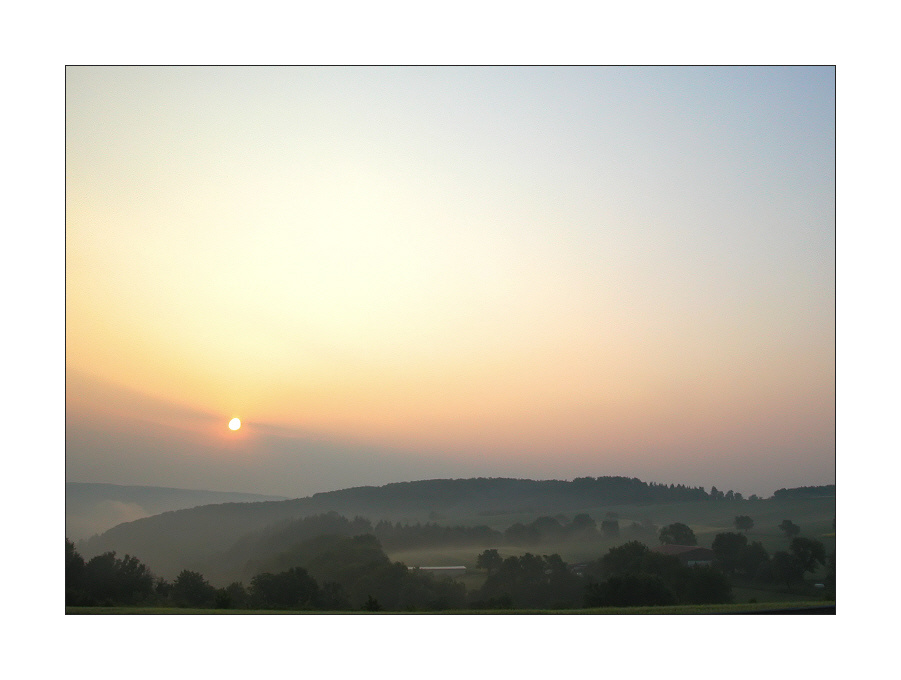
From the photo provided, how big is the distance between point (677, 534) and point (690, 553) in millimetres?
4305

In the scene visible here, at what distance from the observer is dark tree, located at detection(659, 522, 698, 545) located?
3949 cm

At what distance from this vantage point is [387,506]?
36.1 meters

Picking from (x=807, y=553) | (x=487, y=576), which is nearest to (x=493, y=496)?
(x=487, y=576)

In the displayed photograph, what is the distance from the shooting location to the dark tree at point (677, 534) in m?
39.5

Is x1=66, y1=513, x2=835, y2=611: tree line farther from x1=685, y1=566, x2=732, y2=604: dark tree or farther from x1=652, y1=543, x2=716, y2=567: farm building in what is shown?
x1=652, y1=543, x2=716, y2=567: farm building

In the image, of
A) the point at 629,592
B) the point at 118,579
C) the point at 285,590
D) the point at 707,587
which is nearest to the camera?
the point at 118,579

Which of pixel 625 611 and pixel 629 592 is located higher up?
pixel 625 611

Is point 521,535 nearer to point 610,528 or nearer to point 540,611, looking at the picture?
point 610,528

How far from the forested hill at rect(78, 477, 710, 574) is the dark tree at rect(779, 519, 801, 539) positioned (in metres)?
4.25

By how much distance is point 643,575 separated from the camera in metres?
28.8

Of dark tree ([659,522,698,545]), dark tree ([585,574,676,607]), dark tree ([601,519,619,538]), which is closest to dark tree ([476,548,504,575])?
dark tree ([601,519,619,538])

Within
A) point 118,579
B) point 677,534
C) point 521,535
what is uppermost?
point 118,579
